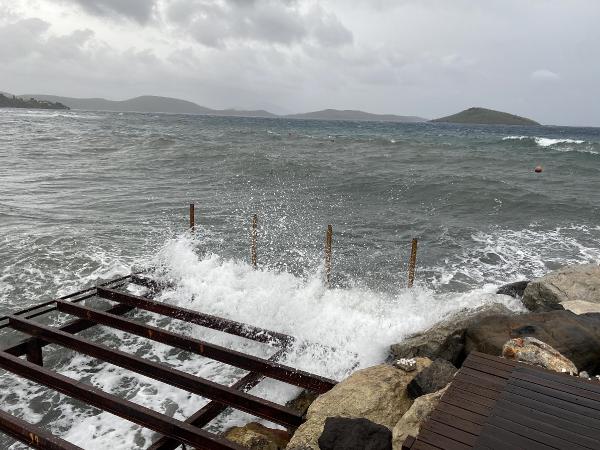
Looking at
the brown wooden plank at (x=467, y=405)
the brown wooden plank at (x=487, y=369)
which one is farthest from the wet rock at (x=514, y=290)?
the brown wooden plank at (x=467, y=405)

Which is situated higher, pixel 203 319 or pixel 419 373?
pixel 419 373

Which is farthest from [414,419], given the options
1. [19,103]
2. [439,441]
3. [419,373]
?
[19,103]

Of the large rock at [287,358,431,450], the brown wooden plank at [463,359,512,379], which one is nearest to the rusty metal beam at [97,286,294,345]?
the large rock at [287,358,431,450]

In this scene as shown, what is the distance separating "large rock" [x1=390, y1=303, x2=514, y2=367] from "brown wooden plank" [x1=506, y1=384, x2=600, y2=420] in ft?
10.1

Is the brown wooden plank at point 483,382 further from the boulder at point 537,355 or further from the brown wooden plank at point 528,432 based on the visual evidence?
the boulder at point 537,355

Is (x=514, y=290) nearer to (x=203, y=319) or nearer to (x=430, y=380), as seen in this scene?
(x=430, y=380)

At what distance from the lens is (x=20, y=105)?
187 metres

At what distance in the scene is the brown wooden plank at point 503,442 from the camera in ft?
16.4

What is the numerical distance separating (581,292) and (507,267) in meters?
5.44

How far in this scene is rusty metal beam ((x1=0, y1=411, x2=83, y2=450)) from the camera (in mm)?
6352

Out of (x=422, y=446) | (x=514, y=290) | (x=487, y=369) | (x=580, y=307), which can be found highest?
(x=487, y=369)

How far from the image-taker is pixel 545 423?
536cm

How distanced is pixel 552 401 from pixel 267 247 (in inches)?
544

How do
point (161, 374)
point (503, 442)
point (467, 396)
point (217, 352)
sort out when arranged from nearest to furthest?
point (503, 442) → point (467, 396) → point (161, 374) → point (217, 352)
